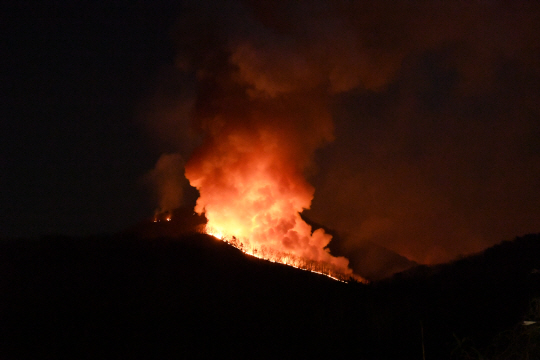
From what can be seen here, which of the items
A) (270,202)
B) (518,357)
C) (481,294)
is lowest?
(518,357)

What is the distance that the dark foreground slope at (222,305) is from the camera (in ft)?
42.5

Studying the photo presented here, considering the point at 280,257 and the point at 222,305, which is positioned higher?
the point at 280,257

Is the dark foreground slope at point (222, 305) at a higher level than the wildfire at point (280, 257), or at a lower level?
lower

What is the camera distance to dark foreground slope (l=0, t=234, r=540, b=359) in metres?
12.9

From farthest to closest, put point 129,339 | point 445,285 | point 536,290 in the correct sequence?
1. point 445,285
2. point 536,290
3. point 129,339

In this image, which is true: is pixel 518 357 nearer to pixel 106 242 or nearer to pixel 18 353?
pixel 18 353

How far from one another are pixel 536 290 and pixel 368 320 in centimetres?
737

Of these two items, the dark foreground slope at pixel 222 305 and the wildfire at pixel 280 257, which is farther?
the wildfire at pixel 280 257

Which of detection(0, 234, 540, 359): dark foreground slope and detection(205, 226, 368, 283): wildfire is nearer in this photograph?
detection(0, 234, 540, 359): dark foreground slope

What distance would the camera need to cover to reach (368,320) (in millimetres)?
14797

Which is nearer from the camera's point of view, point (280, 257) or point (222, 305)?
point (222, 305)

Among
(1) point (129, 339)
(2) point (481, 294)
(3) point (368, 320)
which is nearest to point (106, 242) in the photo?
(1) point (129, 339)

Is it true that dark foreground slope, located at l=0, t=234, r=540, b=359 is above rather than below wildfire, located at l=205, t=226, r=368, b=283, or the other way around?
below

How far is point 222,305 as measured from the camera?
1603 centimetres
